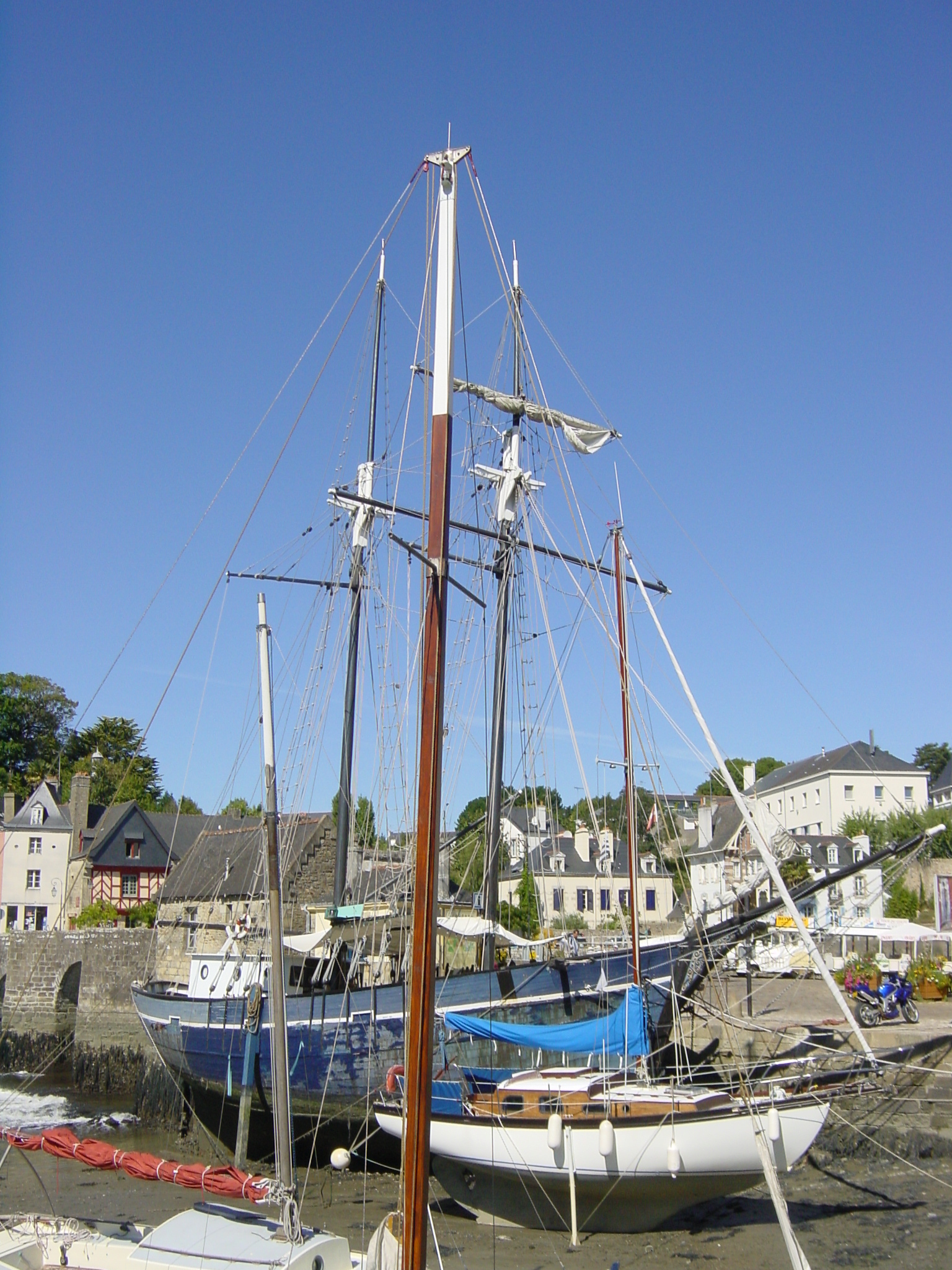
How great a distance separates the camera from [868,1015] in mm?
23891

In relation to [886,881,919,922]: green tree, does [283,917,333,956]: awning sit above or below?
below

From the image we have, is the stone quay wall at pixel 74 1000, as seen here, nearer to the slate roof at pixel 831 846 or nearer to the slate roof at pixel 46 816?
the slate roof at pixel 46 816

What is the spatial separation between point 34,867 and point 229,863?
2277cm

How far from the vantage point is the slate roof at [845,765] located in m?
66.9

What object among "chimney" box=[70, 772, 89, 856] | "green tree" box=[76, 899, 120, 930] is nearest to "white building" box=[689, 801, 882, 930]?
"green tree" box=[76, 899, 120, 930]

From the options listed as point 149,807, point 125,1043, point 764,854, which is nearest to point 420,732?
point 764,854

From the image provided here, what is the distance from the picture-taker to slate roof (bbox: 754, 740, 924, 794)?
220 feet

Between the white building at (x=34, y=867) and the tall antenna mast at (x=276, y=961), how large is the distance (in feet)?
169

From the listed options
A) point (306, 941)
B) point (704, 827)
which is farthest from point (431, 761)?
point (704, 827)

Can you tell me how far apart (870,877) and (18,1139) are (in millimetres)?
44096

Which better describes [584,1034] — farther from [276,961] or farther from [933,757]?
[933,757]

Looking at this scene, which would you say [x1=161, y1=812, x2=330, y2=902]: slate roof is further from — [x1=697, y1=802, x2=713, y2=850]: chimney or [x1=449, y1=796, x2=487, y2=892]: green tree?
[x1=697, y1=802, x2=713, y2=850]: chimney

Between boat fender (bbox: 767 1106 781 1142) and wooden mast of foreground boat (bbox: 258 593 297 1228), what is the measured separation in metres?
6.73

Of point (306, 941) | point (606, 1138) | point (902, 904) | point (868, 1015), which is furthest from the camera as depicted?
point (902, 904)
